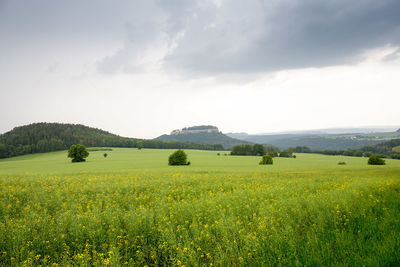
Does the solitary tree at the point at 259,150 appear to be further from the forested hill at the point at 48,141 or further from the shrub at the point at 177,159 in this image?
the shrub at the point at 177,159

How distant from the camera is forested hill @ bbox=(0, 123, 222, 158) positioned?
104 m

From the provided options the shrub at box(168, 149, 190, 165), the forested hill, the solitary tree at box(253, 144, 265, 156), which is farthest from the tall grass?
the forested hill

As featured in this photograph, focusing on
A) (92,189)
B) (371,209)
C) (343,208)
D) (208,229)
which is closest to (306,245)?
(208,229)

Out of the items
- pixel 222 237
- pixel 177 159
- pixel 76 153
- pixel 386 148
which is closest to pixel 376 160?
pixel 177 159

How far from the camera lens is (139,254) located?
6121 mm

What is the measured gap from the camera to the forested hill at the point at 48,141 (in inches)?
4099

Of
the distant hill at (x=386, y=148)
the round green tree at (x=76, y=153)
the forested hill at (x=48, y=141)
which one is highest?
the forested hill at (x=48, y=141)

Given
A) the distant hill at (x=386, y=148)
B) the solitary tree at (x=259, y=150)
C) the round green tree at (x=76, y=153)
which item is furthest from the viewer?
the distant hill at (x=386, y=148)

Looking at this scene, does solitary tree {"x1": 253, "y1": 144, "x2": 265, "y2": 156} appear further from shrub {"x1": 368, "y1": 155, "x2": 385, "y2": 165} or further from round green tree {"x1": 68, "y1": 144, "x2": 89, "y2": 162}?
round green tree {"x1": 68, "y1": 144, "x2": 89, "y2": 162}

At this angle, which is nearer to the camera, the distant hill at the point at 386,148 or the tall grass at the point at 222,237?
the tall grass at the point at 222,237

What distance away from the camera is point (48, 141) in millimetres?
114938

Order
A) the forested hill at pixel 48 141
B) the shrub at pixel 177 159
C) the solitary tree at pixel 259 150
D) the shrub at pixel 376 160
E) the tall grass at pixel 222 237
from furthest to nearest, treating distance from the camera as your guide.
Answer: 1. the forested hill at pixel 48 141
2. the solitary tree at pixel 259 150
3. the shrub at pixel 177 159
4. the shrub at pixel 376 160
5. the tall grass at pixel 222 237

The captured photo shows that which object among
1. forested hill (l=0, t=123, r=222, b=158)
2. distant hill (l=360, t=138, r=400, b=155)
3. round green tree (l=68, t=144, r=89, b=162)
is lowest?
distant hill (l=360, t=138, r=400, b=155)

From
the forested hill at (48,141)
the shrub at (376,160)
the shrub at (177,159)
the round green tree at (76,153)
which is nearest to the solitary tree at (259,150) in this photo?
the shrub at (376,160)
